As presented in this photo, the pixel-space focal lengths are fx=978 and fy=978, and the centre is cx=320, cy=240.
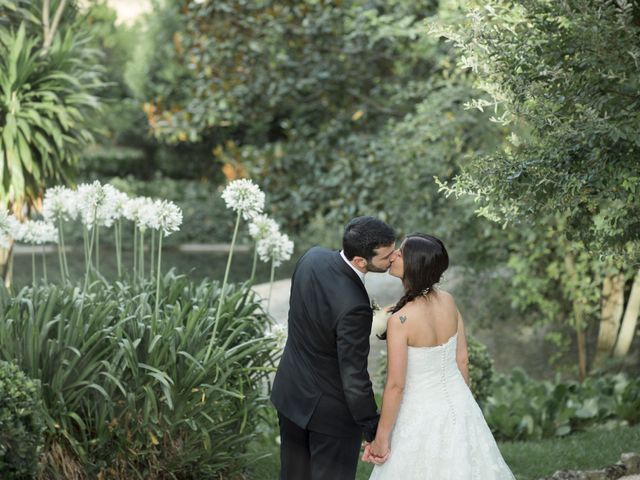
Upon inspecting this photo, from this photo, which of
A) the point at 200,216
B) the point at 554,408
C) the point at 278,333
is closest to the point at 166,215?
the point at 278,333

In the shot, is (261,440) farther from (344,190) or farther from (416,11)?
(416,11)

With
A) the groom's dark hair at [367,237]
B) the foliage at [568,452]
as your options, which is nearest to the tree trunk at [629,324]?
the foliage at [568,452]

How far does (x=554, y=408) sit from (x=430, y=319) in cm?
391

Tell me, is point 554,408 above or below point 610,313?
below

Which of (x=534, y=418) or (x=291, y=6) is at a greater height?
(x=291, y=6)

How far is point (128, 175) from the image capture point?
84.8 ft

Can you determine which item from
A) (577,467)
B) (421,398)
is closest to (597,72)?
(421,398)

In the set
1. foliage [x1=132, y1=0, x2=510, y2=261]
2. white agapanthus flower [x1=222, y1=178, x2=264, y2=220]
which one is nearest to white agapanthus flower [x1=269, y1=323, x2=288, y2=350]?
white agapanthus flower [x1=222, y1=178, x2=264, y2=220]

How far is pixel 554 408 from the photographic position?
298 inches

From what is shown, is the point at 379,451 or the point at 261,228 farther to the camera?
the point at 261,228

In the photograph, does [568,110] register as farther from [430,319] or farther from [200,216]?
[200,216]

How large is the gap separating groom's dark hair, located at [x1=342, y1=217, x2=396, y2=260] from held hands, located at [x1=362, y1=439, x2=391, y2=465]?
2.61ft

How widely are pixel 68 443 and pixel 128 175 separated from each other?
21431 mm

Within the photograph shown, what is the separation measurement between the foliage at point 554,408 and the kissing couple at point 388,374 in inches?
125
